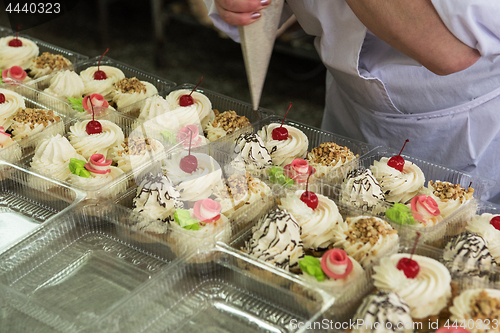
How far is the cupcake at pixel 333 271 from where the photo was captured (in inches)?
59.1

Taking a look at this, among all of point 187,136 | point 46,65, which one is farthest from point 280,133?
point 46,65

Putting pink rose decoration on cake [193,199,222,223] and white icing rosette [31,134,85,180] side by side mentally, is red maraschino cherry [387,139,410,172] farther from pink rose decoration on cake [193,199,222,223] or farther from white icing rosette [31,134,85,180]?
white icing rosette [31,134,85,180]

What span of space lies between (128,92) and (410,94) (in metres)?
1.48

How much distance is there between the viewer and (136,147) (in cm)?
217

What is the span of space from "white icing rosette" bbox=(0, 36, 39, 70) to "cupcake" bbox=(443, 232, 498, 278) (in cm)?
263

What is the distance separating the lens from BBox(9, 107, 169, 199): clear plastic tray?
1905 mm

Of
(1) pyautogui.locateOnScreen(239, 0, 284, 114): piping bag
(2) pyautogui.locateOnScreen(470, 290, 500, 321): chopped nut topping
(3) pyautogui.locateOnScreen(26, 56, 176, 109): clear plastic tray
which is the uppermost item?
(1) pyautogui.locateOnScreen(239, 0, 284, 114): piping bag

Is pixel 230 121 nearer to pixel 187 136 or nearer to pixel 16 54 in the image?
pixel 187 136

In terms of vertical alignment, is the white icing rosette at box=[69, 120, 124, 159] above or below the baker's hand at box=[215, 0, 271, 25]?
below

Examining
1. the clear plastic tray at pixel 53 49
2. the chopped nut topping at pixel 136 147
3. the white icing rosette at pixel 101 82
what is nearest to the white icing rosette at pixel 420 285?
the chopped nut topping at pixel 136 147

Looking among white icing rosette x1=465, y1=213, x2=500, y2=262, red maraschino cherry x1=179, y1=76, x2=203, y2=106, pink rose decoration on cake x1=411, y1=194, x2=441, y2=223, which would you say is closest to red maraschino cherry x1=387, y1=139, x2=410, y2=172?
pink rose decoration on cake x1=411, y1=194, x2=441, y2=223

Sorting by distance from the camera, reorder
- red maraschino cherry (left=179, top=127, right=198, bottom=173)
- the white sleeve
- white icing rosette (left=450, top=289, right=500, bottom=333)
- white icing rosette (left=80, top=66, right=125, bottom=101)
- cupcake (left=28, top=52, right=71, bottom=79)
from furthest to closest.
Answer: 1. cupcake (left=28, top=52, right=71, bottom=79)
2. white icing rosette (left=80, top=66, right=125, bottom=101)
3. red maraschino cherry (left=179, top=127, right=198, bottom=173)
4. the white sleeve
5. white icing rosette (left=450, top=289, right=500, bottom=333)

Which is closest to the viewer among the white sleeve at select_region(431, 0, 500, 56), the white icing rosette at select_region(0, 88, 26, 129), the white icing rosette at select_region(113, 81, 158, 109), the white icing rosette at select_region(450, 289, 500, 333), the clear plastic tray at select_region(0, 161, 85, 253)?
the white icing rosette at select_region(450, 289, 500, 333)

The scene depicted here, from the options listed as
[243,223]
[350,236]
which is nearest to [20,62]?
[243,223]
